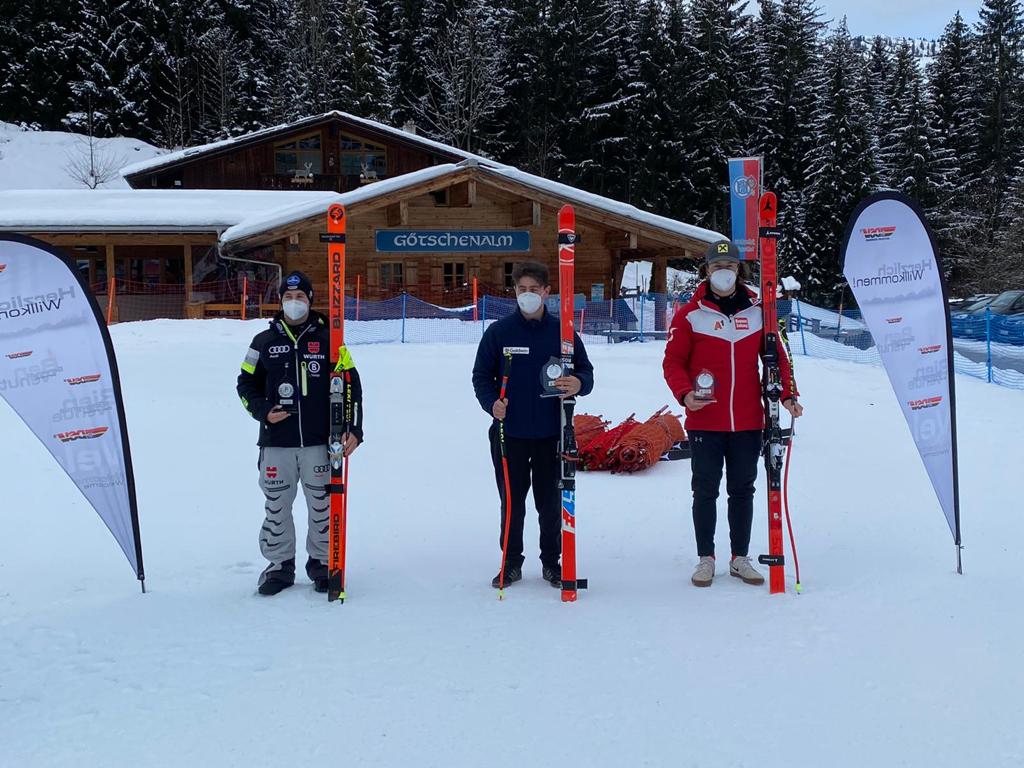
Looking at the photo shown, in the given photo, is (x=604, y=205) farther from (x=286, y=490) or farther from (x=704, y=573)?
(x=286, y=490)

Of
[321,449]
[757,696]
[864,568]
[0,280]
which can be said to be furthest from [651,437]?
[0,280]

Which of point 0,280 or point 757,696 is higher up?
point 0,280

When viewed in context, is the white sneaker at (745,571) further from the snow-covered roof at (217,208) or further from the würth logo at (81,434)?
the snow-covered roof at (217,208)

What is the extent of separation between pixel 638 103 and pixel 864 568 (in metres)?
40.1

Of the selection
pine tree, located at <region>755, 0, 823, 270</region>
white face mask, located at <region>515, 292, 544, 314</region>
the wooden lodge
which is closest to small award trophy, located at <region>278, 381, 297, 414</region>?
white face mask, located at <region>515, 292, 544, 314</region>

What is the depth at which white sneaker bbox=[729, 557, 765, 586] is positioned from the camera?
4449 millimetres

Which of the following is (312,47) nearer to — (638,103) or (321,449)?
(638,103)

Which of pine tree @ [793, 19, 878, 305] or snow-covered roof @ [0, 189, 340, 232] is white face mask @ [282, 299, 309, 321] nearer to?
snow-covered roof @ [0, 189, 340, 232]

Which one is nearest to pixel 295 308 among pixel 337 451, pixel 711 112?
pixel 337 451

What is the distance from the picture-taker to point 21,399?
4062 millimetres

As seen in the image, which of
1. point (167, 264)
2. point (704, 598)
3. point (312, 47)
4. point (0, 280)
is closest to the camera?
point (0, 280)

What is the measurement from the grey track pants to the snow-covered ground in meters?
0.25

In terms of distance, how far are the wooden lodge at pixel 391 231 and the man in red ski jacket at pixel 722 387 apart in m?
16.3

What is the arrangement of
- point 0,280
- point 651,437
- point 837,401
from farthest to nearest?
point 837,401 < point 651,437 < point 0,280
